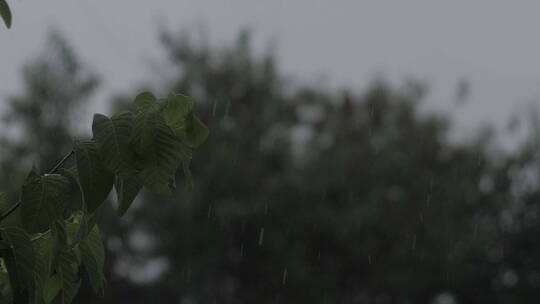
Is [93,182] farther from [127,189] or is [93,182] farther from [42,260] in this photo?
[42,260]

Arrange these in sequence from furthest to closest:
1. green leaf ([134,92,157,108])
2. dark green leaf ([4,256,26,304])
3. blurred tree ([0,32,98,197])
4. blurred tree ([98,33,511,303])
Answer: blurred tree ([0,32,98,197]) < blurred tree ([98,33,511,303]) < green leaf ([134,92,157,108]) < dark green leaf ([4,256,26,304])

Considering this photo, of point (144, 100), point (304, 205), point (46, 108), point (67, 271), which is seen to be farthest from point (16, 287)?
point (46, 108)

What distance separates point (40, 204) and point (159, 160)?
0.47 ft

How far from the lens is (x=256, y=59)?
40.4 ft

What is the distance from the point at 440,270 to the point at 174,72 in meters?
5.23

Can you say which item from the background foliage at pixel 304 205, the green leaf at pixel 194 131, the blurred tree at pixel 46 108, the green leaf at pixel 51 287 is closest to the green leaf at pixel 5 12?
the green leaf at pixel 194 131

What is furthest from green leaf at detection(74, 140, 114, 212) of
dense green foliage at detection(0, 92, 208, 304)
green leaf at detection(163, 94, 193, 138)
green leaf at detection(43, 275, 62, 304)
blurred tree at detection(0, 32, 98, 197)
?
blurred tree at detection(0, 32, 98, 197)

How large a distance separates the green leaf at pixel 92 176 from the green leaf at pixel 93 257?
5.8 inches

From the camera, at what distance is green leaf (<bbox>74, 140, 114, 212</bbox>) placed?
33.4 inches

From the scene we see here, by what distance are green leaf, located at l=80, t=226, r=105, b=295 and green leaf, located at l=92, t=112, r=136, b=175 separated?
17cm

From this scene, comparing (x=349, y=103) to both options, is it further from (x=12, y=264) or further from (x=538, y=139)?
(x=12, y=264)

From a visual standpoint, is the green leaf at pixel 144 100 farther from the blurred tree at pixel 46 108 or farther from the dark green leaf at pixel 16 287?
the blurred tree at pixel 46 108

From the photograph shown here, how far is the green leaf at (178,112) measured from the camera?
0.95 m

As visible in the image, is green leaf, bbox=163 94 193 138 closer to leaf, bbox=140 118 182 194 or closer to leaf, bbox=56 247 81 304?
leaf, bbox=140 118 182 194
